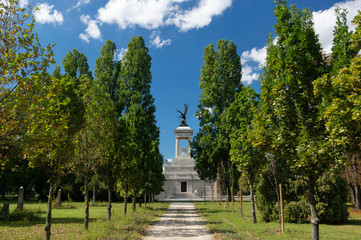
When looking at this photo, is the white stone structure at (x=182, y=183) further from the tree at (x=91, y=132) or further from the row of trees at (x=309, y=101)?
the row of trees at (x=309, y=101)

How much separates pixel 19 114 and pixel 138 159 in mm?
13834

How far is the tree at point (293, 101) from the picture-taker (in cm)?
776

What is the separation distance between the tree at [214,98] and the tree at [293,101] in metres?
19.8

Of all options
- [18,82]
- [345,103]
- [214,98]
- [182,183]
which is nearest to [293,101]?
[345,103]

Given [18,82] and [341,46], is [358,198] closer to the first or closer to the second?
[341,46]

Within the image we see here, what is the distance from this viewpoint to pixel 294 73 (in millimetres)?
8172

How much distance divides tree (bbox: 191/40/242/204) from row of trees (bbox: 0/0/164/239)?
570cm

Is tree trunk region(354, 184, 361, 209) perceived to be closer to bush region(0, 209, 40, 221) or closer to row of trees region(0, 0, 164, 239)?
row of trees region(0, 0, 164, 239)

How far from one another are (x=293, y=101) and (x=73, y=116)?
7687 millimetres

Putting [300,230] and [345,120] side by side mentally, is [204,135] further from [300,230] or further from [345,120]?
[345,120]

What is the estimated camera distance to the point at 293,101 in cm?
803

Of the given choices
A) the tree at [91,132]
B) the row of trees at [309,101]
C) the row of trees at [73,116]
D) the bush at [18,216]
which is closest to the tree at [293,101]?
the row of trees at [309,101]

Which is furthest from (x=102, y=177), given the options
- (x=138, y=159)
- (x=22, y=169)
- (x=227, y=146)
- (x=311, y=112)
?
(x=22, y=169)

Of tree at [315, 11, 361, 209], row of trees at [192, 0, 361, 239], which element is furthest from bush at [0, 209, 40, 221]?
tree at [315, 11, 361, 209]
